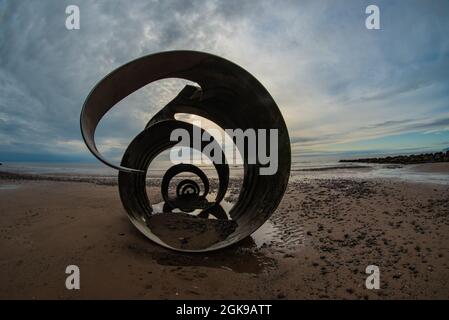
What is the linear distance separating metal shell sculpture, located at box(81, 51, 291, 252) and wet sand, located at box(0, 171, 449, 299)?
478 millimetres

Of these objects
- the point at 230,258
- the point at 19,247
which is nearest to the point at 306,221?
the point at 230,258

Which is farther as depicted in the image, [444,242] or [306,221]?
[306,221]

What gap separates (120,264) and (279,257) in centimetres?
237

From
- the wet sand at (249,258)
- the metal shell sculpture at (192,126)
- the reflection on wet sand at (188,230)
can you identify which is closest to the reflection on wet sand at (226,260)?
the wet sand at (249,258)

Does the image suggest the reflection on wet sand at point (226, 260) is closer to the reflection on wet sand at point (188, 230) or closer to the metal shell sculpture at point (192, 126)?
the metal shell sculpture at point (192, 126)

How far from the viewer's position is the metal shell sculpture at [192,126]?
13.6 feet

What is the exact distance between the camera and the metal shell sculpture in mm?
4133

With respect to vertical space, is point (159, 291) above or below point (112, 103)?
below

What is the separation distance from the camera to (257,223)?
423 cm

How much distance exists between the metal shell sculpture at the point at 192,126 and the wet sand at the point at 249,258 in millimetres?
478
